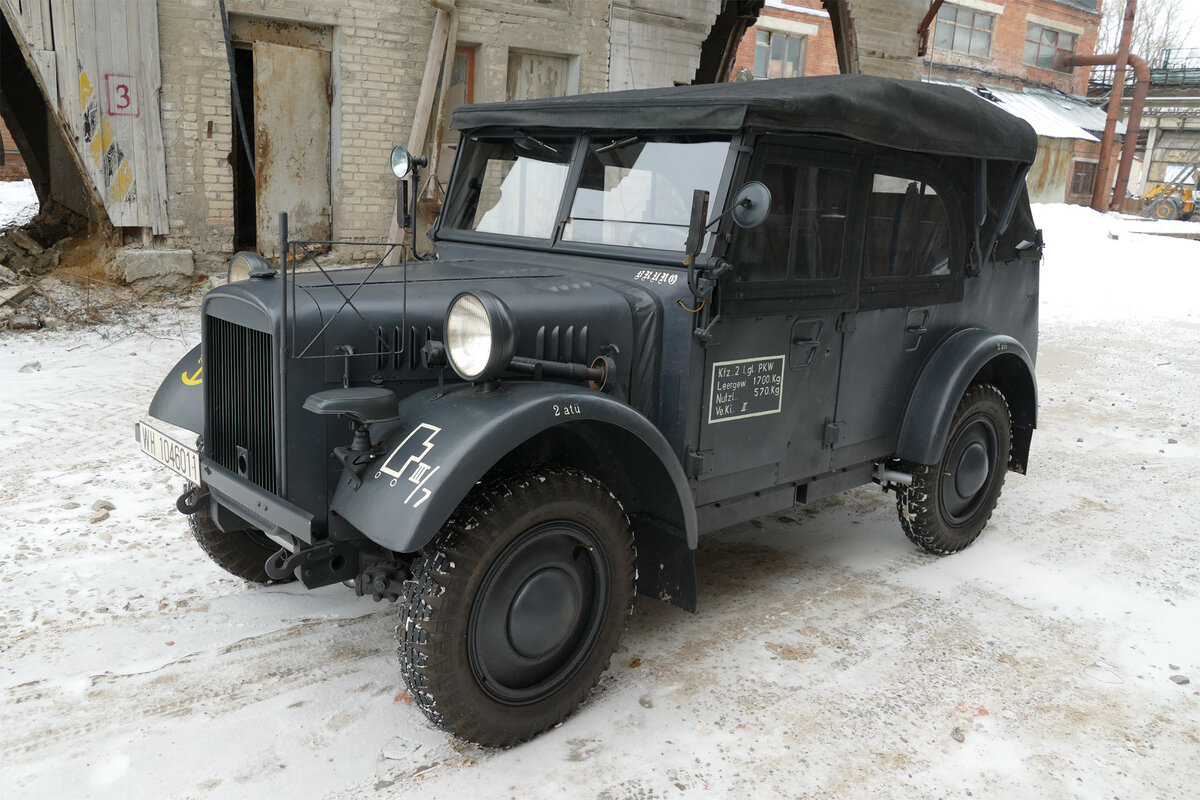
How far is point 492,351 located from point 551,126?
146 centimetres

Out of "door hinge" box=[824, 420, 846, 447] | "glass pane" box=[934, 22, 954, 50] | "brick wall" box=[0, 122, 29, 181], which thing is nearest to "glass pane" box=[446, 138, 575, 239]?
"door hinge" box=[824, 420, 846, 447]

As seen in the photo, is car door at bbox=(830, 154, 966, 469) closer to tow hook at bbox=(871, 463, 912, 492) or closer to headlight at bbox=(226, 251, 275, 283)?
tow hook at bbox=(871, 463, 912, 492)

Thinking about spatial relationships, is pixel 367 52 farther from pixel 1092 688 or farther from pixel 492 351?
pixel 1092 688

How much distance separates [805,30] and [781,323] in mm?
24076

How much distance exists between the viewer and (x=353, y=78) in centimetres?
985

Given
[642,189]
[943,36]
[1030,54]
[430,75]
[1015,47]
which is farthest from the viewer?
[1030,54]

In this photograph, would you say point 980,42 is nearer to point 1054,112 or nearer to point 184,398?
point 1054,112

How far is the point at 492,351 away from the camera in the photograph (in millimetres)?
2797

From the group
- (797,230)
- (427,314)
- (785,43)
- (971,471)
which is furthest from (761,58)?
(427,314)

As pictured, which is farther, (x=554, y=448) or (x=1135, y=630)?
(x=1135, y=630)

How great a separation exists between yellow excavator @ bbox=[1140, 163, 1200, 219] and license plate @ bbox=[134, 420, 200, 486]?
33.7 m

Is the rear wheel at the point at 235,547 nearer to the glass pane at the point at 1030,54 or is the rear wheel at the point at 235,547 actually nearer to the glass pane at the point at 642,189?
the glass pane at the point at 642,189

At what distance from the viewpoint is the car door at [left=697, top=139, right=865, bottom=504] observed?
360 cm

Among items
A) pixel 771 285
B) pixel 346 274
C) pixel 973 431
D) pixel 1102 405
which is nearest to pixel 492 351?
pixel 346 274
